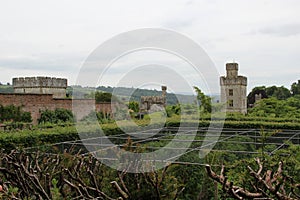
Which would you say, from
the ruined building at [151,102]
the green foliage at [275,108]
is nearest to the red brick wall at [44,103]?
the ruined building at [151,102]

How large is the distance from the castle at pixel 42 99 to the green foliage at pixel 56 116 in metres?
0.20

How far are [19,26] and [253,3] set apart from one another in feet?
20.2

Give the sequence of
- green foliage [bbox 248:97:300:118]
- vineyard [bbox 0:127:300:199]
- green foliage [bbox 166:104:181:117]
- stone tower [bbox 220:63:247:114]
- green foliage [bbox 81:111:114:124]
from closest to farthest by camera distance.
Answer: vineyard [bbox 0:127:300:199], green foliage [bbox 81:111:114:124], green foliage [bbox 166:104:181:117], green foliage [bbox 248:97:300:118], stone tower [bbox 220:63:247:114]

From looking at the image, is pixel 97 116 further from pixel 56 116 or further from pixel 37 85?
pixel 37 85

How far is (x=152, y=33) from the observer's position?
22.5ft

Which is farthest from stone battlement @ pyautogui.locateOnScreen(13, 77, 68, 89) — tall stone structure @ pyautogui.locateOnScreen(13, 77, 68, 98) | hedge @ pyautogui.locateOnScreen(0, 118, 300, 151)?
hedge @ pyautogui.locateOnScreen(0, 118, 300, 151)

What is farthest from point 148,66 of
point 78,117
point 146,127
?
point 78,117

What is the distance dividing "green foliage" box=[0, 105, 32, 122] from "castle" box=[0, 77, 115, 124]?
0.72 ft

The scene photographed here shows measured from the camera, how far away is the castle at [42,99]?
48.9 feet

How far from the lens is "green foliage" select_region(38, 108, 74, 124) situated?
15673 mm

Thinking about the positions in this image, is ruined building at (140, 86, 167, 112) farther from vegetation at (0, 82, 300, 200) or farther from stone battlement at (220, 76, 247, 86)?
stone battlement at (220, 76, 247, 86)

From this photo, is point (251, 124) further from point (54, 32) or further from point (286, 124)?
point (54, 32)

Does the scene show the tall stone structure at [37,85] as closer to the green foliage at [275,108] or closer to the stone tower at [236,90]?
the green foliage at [275,108]

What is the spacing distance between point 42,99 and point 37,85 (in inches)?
226
